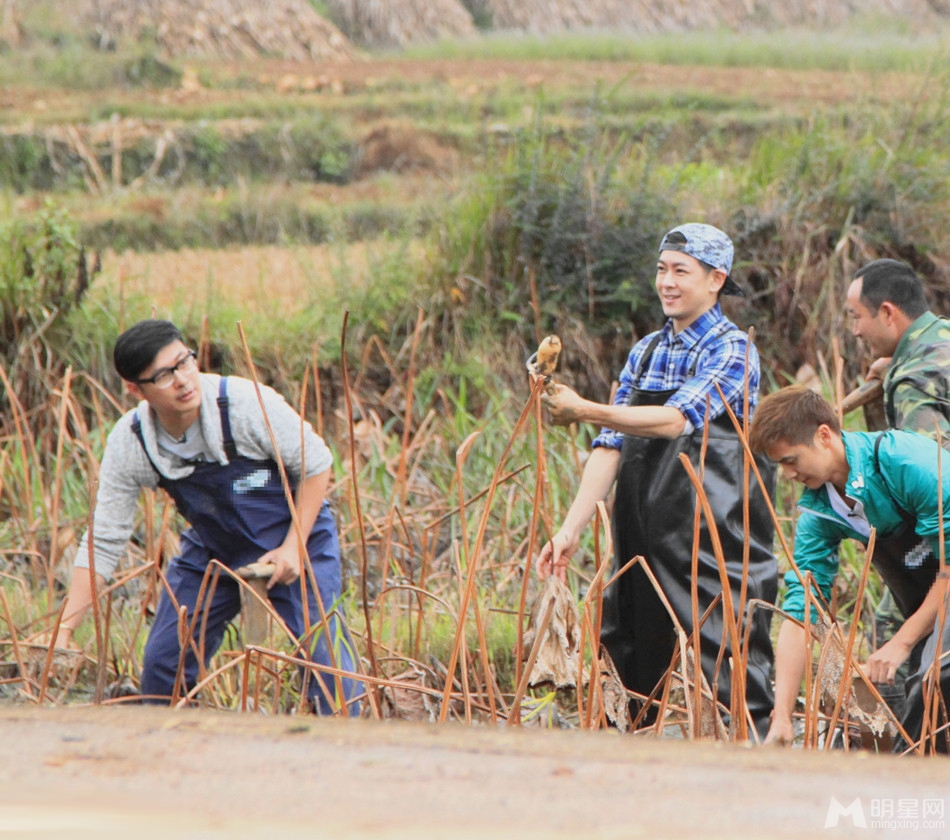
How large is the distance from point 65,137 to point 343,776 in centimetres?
1159

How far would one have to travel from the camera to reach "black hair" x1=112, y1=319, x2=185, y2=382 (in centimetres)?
312

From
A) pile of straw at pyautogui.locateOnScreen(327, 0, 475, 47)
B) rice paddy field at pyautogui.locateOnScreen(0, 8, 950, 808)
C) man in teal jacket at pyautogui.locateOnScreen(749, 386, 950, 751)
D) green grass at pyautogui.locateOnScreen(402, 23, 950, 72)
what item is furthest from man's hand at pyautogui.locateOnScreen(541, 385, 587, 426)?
pile of straw at pyautogui.locateOnScreen(327, 0, 475, 47)

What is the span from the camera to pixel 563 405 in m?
2.74

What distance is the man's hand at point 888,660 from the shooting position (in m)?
2.50

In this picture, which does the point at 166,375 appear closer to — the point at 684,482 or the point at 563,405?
the point at 563,405

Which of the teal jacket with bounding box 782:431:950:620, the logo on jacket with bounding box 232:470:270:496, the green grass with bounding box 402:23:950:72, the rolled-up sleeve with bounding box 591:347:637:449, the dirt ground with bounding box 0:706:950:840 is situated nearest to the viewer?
the dirt ground with bounding box 0:706:950:840

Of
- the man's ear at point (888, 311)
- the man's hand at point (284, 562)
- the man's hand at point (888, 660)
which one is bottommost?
the man's hand at point (888, 660)

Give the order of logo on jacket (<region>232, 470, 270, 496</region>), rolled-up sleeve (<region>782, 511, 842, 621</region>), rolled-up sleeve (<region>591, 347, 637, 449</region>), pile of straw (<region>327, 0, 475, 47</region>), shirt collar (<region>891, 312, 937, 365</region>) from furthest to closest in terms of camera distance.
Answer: pile of straw (<region>327, 0, 475, 47</region>)
logo on jacket (<region>232, 470, 270, 496</region>)
rolled-up sleeve (<region>591, 347, 637, 449</region>)
shirt collar (<region>891, 312, 937, 365</region>)
rolled-up sleeve (<region>782, 511, 842, 621</region>)

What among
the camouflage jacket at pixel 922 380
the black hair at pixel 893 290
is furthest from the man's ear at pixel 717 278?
the camouflage jacket at pixel 922 380

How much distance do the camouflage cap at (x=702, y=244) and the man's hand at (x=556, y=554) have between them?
715mm

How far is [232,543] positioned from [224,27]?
14111mm

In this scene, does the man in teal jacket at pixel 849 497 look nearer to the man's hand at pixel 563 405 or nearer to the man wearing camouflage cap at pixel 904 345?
the man wearing camouflage cap at pixel 904 345

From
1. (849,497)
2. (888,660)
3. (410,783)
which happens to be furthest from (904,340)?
(410,783)

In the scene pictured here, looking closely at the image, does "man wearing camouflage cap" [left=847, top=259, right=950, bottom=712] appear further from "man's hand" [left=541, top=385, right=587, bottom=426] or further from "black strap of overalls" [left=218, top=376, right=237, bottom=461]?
"black strap of overalls" [left=218, top=376, right=237, bottom=461]
